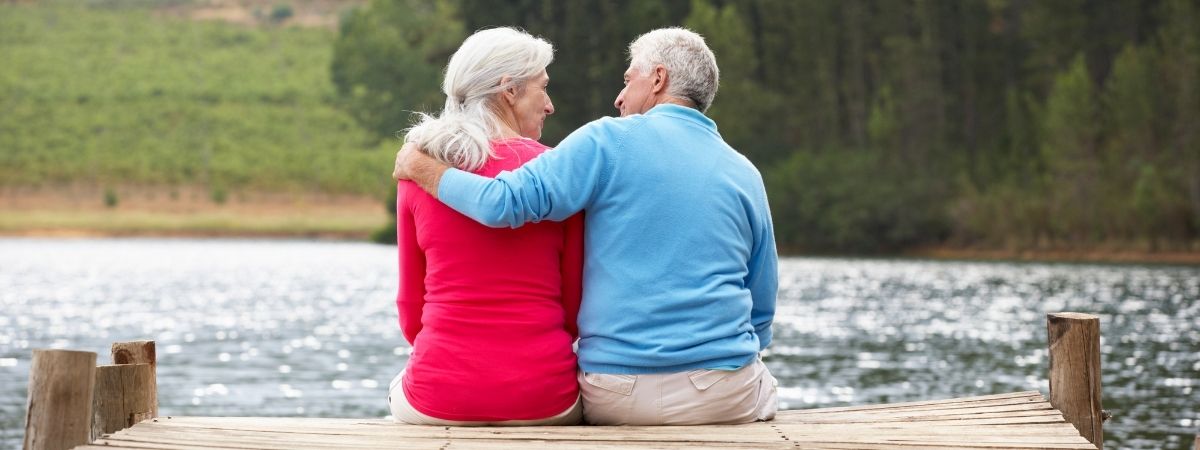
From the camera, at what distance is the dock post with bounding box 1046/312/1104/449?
17.4 ft

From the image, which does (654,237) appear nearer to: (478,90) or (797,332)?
(478,90)

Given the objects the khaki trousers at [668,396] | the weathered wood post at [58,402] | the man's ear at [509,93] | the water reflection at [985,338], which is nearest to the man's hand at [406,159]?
the man's ear at [509,93]

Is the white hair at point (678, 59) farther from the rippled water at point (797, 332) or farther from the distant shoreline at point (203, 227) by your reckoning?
the distant shoreline at point (203, 227)

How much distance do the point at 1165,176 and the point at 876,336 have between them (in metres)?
29.2

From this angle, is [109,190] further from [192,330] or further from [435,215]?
[435,215]

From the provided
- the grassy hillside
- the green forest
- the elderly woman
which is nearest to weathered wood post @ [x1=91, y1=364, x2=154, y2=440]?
the elderly woman

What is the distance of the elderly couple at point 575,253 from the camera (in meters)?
4.00

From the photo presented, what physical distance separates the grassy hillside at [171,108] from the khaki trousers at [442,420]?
2962 inches

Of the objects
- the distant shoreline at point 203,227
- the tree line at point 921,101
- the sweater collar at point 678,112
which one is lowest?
the sweater collar at point 678,112

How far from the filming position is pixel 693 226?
4.09 metres

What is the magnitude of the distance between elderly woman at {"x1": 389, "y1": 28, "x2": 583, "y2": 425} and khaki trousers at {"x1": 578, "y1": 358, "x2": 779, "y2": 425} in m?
0.08

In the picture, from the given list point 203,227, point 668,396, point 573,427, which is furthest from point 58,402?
point 203,227

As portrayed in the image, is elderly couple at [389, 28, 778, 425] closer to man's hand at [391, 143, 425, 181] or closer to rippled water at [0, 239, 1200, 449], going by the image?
man's hand at [391, 143, 425, 181]

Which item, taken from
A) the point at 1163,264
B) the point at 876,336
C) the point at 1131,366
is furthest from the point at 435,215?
the point at 1163,264
